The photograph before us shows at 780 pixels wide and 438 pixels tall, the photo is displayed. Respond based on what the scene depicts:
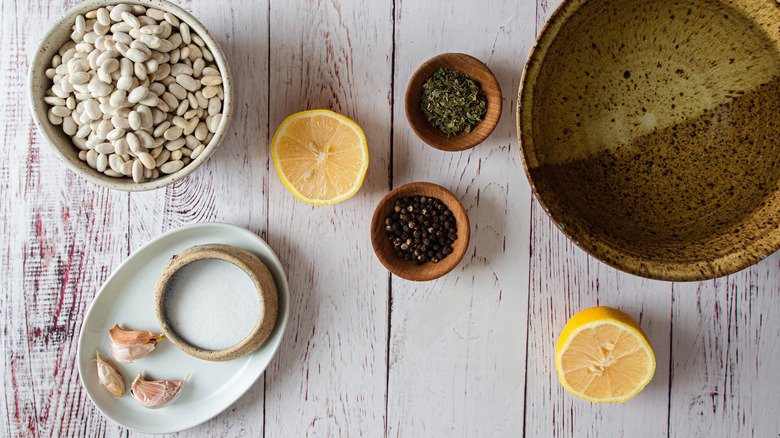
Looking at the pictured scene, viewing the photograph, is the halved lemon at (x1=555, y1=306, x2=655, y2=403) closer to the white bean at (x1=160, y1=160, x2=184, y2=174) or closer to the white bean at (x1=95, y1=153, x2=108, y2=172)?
the white bean at (x1=160, y1=160, x2=184, y2=174)

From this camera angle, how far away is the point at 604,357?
978 millimetres

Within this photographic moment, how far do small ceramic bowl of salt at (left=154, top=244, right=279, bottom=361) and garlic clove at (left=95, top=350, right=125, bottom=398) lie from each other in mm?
183

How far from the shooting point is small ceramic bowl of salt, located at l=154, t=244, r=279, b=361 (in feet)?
3.26

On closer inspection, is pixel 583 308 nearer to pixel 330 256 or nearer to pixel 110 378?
pixel 330 256

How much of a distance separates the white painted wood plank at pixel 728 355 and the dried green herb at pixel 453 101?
0.58 metres

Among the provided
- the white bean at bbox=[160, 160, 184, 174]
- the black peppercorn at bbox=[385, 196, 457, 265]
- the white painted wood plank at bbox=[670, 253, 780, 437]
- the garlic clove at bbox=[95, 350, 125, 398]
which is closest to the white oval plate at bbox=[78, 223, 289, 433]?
the garlic clove at bbox=[95, 350, 125, 398]

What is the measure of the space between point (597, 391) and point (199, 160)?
90 centimetres

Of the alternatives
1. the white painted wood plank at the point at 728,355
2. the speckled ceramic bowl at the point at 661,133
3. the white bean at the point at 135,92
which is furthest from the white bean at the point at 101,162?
the white painted wood plank at the point at 728,355

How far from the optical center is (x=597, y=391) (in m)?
1.00

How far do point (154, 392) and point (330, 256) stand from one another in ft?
1.50

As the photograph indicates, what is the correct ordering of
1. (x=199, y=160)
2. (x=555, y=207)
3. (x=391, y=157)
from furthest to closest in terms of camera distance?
(x=391, y=157) < (x=199, y=160) < (x=555, y=207)

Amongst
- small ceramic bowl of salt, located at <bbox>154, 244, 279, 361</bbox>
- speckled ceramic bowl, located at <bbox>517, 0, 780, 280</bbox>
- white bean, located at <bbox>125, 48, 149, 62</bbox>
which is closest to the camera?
speckled ceramic bowl, located at <bbox>517, 0, 780, 280</bbox>

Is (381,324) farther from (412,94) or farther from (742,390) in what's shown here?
(742,390)

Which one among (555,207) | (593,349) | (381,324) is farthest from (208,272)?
(593,349)
